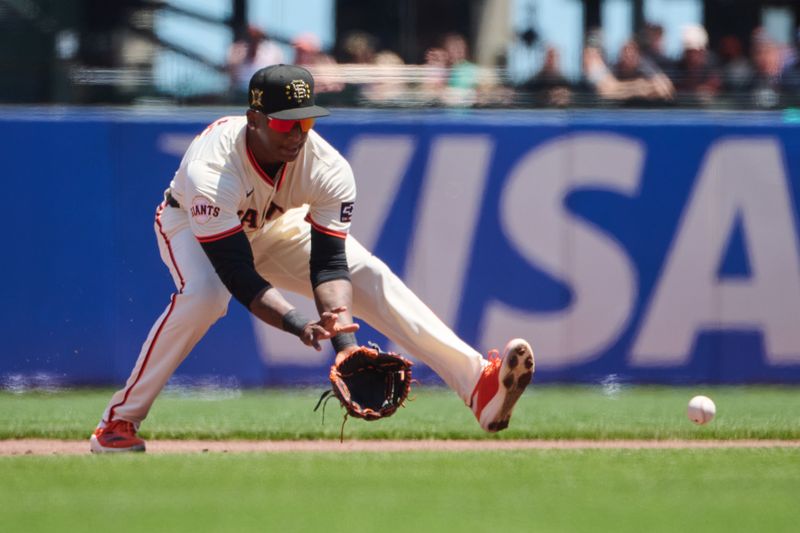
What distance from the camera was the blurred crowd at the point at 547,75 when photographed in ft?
35.7

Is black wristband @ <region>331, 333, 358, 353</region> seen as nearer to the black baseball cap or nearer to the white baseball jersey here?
the white baseball jersey

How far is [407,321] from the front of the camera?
6594 mm

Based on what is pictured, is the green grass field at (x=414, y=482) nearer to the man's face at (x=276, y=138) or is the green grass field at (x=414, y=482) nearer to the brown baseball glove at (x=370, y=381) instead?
the brown baseball glove at (x=370, y=381)

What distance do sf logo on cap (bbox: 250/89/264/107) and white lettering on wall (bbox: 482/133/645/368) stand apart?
175 inches

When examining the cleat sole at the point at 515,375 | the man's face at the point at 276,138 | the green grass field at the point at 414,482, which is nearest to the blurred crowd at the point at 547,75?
the green grass field at the point at 414,482

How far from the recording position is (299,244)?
6.80 m

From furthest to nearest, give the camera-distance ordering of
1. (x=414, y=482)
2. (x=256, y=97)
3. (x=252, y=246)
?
(x=252, y=246) < (x=256, y=97) < (x=414, y=482)

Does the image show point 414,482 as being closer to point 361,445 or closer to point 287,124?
point 361,445

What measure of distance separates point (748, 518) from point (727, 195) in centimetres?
623

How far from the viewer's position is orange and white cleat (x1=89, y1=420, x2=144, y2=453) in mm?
6441

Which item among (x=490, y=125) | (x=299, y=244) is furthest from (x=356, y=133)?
(x=299, y=244)

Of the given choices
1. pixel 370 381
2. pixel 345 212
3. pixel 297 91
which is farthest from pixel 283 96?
pixel 370 381

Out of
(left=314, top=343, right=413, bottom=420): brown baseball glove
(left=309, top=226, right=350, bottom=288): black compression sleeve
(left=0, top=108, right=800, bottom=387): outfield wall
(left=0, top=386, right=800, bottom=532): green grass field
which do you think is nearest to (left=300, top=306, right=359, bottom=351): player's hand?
→ (left=314, top=343, right=413, bottom=420): brown baseball glove

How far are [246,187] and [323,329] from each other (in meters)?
0.94
